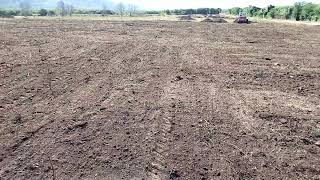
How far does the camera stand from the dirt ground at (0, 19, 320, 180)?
6.51m

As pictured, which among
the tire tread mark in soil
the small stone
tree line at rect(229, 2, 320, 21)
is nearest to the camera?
the tire tread mark in soil

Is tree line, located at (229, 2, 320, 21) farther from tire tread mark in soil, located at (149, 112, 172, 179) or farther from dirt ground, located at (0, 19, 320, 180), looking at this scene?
tire tread mark in soil, located at (149, 112, 172, 179)

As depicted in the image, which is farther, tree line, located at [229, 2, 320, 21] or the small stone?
tree line, located at [229, 2, 320, 21]

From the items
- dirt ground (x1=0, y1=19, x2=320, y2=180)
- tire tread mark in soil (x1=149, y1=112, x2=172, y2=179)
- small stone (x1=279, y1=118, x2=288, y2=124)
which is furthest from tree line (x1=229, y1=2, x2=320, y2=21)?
tire tread mark in soil (x1=149, y1=112, x2=172, y2=179)

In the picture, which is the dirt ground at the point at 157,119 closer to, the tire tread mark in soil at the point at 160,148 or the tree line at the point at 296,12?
the tire tread mark in soil at the point at 160,148

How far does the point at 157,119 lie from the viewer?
8.74 meters

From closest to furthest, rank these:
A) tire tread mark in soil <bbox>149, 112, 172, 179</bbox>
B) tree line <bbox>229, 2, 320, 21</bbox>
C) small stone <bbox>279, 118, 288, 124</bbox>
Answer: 1. tire tread mark in soil <bbox>149, 112, 172, 179</bbox>
2. small stone <bbox>279, 118, 288, 124</bbox>
3. tree line <bbox>229, 2, 320, 21</bbox>

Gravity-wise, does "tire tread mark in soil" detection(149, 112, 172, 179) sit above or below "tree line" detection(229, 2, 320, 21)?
above

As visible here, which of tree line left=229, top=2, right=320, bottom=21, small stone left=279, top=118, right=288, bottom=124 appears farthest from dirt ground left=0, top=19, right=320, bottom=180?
tree line left=229, top=2, right=320, bottom=21

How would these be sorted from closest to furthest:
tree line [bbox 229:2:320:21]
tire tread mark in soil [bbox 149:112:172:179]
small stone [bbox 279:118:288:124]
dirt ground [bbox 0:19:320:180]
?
tire tread mark in soil [bbox 149:112:172:179], dirt ground [bbox 0:19:320:180], small stone [bbox 279:118:288:124], tree line [bbox 229:2:320:21]

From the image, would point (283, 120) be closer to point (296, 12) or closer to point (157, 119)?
point (157, 119)

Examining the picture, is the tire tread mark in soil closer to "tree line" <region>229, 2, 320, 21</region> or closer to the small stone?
the small stone

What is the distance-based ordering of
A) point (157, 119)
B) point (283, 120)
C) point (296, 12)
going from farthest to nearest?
point (296, 12) → point (283, 120) → point (157, 119)

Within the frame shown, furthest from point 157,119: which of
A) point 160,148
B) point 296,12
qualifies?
point 296,12
